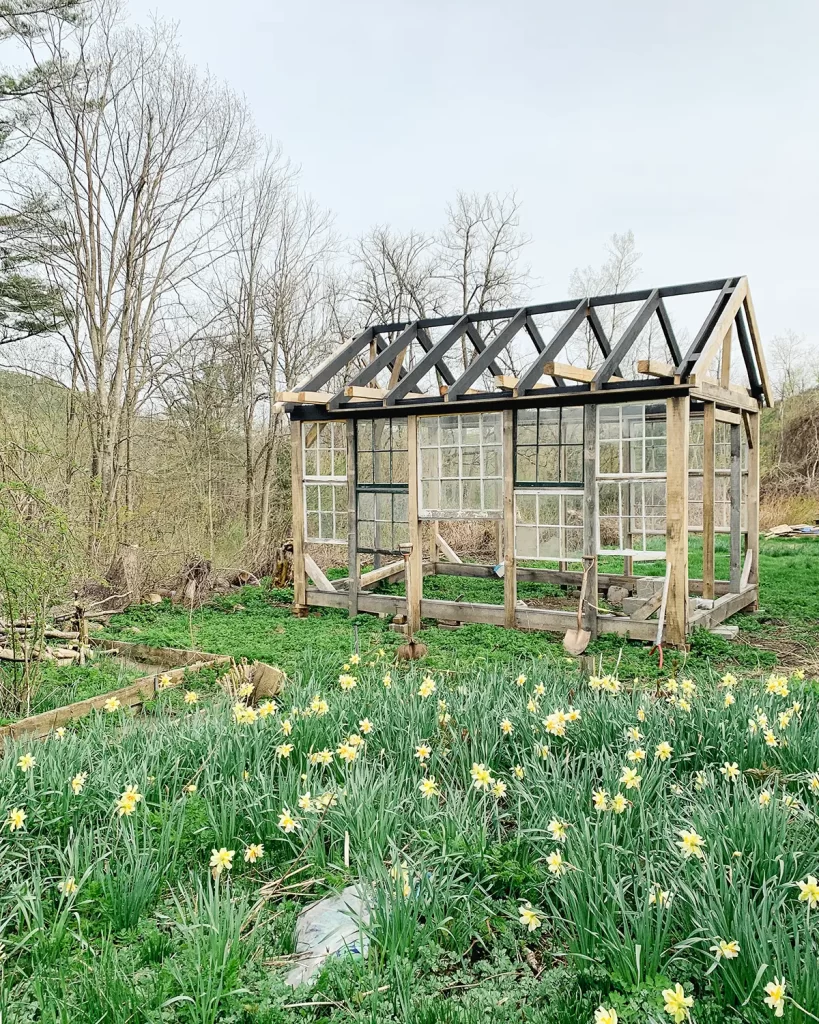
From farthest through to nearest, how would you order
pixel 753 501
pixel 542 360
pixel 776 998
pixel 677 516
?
pixel 753 501 → pixel 542 360 → pixel 677 516 → pixel 776 998

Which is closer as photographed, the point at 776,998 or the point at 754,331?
the point at 776,998

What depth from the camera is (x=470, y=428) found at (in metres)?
8.84

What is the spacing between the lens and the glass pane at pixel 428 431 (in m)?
9.12

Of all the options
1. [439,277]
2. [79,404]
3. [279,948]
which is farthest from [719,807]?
[439,277]

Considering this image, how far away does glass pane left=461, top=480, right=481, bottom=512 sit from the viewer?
879 cm

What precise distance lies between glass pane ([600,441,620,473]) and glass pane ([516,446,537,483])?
101 cm

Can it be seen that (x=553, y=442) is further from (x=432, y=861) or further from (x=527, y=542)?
(x=432, y=861)

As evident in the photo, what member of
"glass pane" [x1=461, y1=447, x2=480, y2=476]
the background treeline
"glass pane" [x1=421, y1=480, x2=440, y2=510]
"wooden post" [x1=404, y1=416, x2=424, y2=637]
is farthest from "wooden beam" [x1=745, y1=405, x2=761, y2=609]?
the background treeline

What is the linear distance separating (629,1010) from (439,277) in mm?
19116

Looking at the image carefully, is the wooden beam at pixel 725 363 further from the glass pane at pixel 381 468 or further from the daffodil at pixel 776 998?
the daffodil at pixel 776 998

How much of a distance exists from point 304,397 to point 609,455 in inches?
168

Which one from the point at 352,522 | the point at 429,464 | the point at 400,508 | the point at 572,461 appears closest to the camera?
the point at 429,464

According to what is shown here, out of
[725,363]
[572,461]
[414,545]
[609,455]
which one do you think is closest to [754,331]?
[725,363]

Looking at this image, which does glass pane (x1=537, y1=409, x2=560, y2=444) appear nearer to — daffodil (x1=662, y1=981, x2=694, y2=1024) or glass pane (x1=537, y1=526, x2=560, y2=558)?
glass pane (x1=537, y1=526, x2=560, y2=558)
